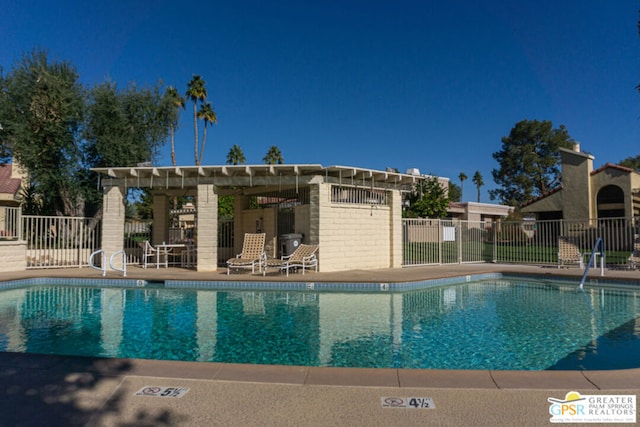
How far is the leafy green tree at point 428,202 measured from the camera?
2314 centimetres

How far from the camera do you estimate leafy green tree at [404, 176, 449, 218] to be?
23.1m

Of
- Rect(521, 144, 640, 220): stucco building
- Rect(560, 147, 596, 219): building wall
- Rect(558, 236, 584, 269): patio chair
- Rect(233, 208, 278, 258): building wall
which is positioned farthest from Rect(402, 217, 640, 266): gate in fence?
Rect(233, 208, 278, 258): building wall

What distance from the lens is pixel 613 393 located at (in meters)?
3.26

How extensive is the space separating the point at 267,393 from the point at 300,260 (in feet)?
29.5

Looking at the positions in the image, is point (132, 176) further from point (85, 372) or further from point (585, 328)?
point (585, 328)

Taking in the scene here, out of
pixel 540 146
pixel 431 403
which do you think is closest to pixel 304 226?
pixel 431 403

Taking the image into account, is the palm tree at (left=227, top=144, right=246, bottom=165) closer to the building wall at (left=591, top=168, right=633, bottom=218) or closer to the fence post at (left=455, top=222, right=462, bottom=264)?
the fence post at (left=455, top=222, right=462, bottom=264)

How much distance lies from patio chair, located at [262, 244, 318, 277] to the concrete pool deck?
26.9 ft

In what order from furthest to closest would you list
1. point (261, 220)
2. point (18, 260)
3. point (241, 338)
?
point (261, 220) < point (18, 260) < point (241, 338)

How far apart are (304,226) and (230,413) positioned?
1080cm

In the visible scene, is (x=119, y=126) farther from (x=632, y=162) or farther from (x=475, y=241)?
(x=632, y=162)

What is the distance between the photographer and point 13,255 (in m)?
13.2

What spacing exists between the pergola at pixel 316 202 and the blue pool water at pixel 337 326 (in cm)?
288

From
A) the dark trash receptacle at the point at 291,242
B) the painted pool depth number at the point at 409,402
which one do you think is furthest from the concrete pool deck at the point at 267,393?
the dark trash receptacle at the point at 291,242
